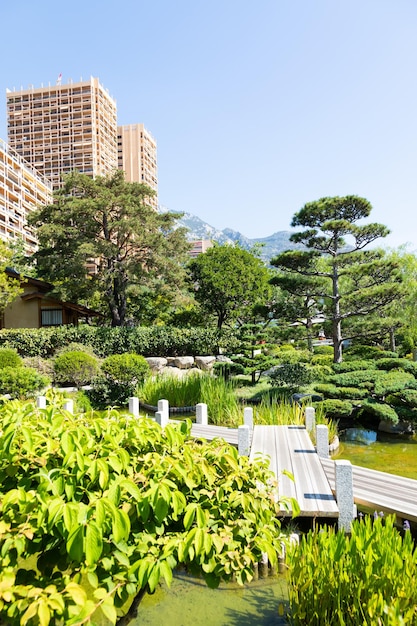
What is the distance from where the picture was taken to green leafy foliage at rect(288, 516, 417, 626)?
2254 mm

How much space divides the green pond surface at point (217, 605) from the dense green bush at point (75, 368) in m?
8.83

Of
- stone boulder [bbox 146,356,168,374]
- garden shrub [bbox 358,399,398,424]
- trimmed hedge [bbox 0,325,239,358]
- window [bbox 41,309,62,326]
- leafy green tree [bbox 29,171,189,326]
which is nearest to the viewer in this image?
garden shrub [bbox 358,399,398,424]

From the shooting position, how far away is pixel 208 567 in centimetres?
176

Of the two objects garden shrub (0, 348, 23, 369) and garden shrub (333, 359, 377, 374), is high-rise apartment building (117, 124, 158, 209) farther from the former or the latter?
garden shrub (333, 359, 377, 374)

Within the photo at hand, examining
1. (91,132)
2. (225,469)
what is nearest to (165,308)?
(225,469)

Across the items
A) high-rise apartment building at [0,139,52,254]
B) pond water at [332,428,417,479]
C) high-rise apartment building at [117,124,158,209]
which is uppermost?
high-rise apartment building at [117,124,158,209]

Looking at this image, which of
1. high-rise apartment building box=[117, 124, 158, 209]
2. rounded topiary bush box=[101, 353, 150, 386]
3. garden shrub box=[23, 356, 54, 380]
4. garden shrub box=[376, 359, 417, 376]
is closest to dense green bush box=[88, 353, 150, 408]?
rounded topiary bush box=[101, 353, 150, 386]

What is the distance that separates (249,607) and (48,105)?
8693 cm

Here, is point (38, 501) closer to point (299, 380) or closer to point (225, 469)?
point (225, 469)

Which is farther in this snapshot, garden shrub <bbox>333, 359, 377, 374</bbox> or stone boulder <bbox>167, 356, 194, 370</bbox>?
stone boulder <bbox>167, 356, 194, 370</bbox>

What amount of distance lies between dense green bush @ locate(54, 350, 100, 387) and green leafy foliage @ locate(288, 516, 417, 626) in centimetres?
985

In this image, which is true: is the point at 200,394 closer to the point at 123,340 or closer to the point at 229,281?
the point at 123,340

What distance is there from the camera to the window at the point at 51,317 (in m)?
19.5

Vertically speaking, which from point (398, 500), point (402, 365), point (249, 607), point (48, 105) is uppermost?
point (48, 105)
